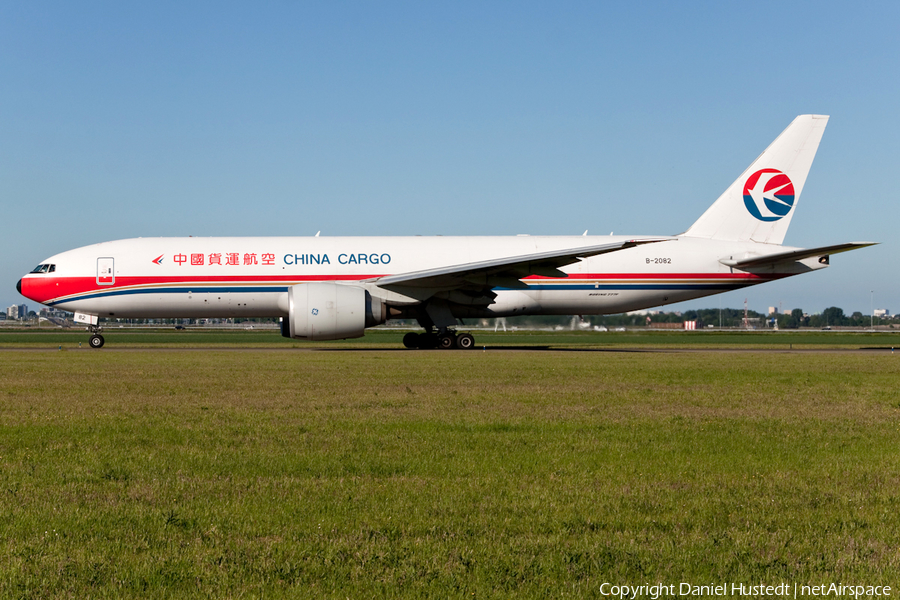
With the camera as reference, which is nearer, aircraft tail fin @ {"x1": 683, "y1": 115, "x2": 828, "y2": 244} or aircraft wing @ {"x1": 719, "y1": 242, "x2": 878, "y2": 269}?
aircraft wing @ {"x1": 719, "y1": 242, "x2": 878, "y2": 269}

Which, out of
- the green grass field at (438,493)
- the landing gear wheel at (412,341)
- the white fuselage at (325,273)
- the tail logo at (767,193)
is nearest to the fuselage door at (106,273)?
the white fuselage at (325,273)

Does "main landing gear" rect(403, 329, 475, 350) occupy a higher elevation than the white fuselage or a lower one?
lower

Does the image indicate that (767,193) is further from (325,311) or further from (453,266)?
(325,311)

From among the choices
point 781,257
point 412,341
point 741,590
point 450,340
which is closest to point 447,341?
point 450,340

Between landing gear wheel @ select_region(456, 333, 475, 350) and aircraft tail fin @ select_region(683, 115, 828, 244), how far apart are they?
30.7 ft

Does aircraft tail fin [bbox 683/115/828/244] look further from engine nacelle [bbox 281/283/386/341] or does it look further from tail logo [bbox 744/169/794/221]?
engine nacelle [bbox 281/283/386/341]

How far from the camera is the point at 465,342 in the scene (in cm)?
2647

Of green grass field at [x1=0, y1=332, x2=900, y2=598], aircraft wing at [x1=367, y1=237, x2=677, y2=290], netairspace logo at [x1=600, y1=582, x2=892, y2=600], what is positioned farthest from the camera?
aircraft wing at [x1=367, y1=237, x2=677, y2=290]

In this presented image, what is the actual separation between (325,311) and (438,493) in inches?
707

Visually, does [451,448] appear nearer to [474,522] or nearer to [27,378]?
[474,522]

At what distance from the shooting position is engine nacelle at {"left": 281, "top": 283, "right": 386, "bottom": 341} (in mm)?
22969

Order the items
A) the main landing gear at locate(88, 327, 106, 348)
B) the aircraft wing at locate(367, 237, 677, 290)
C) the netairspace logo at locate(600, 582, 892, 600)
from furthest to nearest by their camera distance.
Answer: the main landing gear at locate(88, 327, 106, 348) < the aircraft wing at locate(367, 237, 677, 290) < the netairspace logo at locate(600, 582, 892, 600)

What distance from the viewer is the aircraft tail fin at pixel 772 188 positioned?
2777 cm

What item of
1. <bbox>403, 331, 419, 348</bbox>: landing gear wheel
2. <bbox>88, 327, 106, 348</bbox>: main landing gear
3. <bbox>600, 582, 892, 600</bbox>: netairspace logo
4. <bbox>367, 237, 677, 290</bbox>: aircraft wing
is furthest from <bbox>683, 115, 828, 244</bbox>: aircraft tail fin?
<bbox>600, 582, 892, 600</bbox>: netairspace logo
